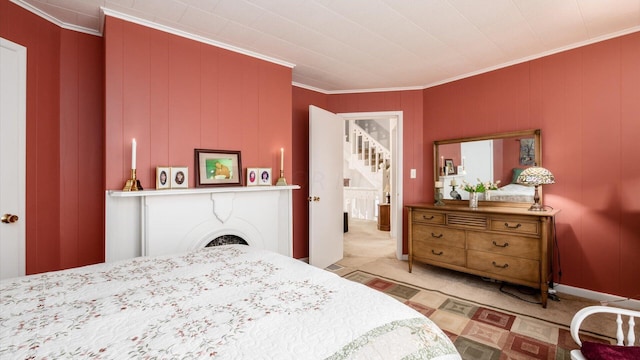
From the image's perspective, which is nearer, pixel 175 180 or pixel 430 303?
pixel 175 180

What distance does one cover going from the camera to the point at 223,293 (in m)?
1.07

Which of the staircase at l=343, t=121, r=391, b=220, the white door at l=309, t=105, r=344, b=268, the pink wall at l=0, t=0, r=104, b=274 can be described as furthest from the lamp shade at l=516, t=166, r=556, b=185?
the staircase at l=343, t=121, r=391, b=220

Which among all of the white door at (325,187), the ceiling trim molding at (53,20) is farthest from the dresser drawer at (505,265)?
the ceiling trim molding at (53,20)

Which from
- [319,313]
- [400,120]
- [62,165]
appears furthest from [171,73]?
[400,120]

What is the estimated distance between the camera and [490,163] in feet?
10.4

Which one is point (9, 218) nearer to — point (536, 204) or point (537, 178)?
point (537, 178)

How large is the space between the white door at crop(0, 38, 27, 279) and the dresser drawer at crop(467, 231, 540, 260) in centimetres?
374

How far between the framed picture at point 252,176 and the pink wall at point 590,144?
273 centimetres

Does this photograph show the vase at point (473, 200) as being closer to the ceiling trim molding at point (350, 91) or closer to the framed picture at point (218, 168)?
the ceiling trim molding at point (350, 91)

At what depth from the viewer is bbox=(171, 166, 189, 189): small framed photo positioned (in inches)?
90.8

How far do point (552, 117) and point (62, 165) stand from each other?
174 inches

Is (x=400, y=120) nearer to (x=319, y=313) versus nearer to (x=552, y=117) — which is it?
(x=552, y=117)

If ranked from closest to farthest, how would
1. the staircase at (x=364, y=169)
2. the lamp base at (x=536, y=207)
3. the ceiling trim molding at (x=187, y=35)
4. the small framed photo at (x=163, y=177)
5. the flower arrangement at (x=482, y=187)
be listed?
Result: the ceiling trim molding at (x=187, y=35) < the small framed photo at (x=163, y=177) < the lamp base at (x=536, y=207) < the flower arrangement at (x=482, y=187) < the staircase at (x=364, y=169)

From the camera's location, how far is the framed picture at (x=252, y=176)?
277cm
